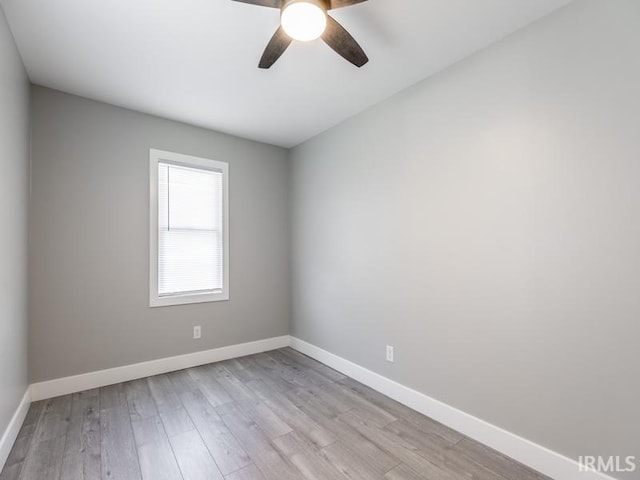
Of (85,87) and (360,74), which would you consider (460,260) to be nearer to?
(360,74)

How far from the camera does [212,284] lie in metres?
3.48

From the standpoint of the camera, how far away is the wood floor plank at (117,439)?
1736 millimetres

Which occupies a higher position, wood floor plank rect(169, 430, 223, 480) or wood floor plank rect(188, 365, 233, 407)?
A: wood floor plank rect(188, 365, 233, 407)

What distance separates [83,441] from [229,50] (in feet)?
9.14

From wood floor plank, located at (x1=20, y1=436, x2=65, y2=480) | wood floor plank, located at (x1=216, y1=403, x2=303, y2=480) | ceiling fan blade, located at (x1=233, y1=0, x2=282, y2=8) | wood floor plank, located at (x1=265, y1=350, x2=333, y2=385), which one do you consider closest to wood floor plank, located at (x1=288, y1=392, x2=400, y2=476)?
wood floor plank, located at (x1=216, y1=403, x2=303, y2=480)

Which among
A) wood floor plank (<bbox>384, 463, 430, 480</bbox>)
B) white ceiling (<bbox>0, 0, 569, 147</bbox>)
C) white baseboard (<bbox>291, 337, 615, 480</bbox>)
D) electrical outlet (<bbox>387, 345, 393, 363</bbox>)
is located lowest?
wood floor plank (<bbox>384, 463, 430, 480</bbox>)

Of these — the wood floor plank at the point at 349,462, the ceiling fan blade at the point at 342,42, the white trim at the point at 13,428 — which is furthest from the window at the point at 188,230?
the ceiling fan blade at the point at 342,42

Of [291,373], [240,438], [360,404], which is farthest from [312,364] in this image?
[240,438]

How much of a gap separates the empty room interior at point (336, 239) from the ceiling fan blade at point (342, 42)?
0.01 meters

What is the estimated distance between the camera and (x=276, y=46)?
67.4 inches

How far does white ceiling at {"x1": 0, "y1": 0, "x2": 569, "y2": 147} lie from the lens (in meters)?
1.76

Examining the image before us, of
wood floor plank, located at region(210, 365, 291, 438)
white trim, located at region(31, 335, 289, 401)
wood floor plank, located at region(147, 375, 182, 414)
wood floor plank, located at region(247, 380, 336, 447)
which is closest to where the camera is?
wood floor plank, located at region(247, 380, 336, 447)

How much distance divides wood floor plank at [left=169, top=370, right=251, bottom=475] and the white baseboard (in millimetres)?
1284

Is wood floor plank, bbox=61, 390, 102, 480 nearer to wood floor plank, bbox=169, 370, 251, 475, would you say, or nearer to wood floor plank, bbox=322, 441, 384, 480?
wood floor plank, bbox=169, 370, 251, 475
